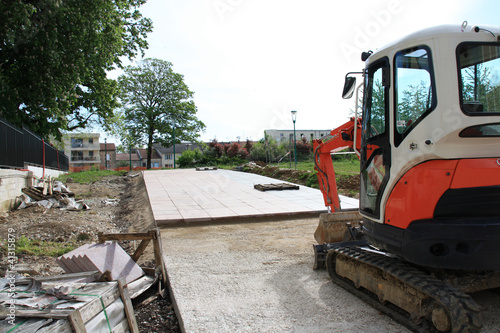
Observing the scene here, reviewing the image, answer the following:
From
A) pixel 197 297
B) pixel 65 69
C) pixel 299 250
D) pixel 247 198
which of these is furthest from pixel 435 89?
pixel 65 69

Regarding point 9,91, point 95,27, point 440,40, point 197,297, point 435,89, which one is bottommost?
point 197,297

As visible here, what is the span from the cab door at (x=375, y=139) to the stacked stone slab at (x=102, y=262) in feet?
9.49

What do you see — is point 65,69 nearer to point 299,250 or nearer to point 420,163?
point 299,250

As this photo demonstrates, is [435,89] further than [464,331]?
Yes

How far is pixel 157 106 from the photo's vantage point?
4131 cm

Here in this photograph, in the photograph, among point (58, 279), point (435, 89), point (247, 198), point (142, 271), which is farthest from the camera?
point (247, 198)

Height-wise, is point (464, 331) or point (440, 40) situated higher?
point (440, 40)

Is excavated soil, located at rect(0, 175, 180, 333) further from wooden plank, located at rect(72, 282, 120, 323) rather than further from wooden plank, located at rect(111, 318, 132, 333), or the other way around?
wooden plank, located at rect(72, 282, 120, 323)

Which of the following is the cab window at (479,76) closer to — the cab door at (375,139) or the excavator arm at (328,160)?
the cab door at (375,139)

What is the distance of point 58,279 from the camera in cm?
351

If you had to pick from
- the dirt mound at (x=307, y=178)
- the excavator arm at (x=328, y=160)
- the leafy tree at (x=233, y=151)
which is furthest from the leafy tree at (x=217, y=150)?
the excavator arm at (x=328, y=160)

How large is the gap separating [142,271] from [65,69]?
34.5 feet

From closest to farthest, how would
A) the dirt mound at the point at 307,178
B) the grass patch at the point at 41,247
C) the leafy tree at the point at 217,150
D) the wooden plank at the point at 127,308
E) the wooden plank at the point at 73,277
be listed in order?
the wooden plank at the point at 127,308
the wooden plank at the point at 73,277
the grass patch at the point at 41,247
the dirt mound at the point at 307,178
the leafy tree at the point at 217,150

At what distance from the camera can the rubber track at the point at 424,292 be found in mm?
2666
